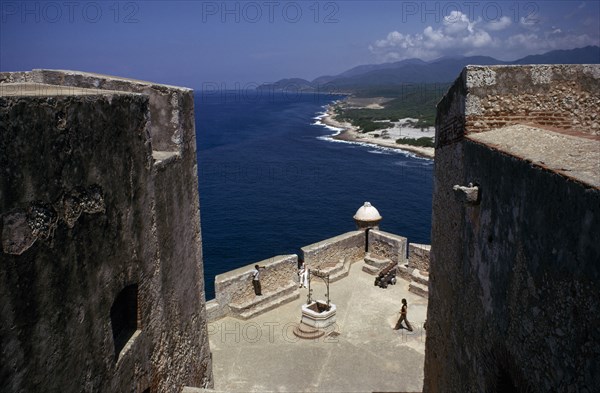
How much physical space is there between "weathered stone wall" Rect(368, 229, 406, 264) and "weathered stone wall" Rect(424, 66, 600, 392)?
859cm

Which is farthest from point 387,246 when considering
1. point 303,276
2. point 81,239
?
point 81,239

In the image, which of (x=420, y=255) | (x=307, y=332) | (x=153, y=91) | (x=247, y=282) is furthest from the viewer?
(x=420, y=255)

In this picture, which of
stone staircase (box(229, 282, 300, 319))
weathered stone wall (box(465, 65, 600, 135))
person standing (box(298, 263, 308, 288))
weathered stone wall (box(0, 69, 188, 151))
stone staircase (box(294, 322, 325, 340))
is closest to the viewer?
weathered stone wall (box(465, 65, 600, 135))

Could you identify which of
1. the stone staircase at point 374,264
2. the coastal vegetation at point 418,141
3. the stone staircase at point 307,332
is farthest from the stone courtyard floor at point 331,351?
the coastal vegetation at point 418,141

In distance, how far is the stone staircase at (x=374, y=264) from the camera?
644 inches

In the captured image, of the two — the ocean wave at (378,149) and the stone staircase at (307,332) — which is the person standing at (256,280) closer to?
the stone staircase at (307,332)

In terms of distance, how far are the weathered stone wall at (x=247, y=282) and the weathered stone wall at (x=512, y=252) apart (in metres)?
6.81

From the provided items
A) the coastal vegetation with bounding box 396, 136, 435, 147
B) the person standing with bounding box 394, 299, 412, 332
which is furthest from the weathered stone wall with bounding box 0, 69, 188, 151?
the coastal vegetation with bounding box 396, 136, 435, 147

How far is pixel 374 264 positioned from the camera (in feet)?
54.3

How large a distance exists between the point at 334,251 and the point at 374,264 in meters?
1.40

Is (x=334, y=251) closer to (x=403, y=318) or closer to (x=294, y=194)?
(x=403, y=318)

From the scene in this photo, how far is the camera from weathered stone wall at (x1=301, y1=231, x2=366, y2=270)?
51.9 ft

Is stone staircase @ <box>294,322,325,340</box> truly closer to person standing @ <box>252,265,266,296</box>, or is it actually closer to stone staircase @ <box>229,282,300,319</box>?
stone staircase @ <box>229,282,300,319</box>

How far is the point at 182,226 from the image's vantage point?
6.76 meters
